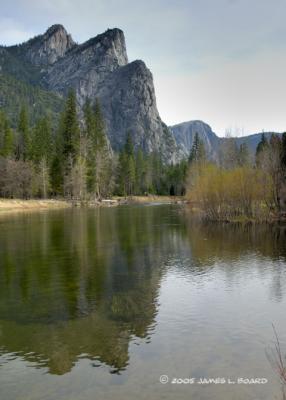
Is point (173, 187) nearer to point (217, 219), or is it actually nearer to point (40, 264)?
point (217, 219)

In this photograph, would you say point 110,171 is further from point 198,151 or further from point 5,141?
point 5,141

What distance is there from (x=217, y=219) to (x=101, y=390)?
48162mm

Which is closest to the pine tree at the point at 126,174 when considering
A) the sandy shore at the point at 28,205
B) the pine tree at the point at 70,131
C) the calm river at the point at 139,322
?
the pine tree at the point at 70,131

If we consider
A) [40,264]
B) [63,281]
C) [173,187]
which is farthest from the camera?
[173,187]

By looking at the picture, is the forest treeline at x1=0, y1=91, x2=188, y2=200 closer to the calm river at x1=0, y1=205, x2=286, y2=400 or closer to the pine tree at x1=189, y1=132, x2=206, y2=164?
the pine tree at x1=189, y1=132, x2=206, y2=164

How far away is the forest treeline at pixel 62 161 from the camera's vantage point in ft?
300

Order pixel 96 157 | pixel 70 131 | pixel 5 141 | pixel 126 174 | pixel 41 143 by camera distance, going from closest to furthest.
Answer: pixel 5 141 < pixel 41 143 < pixel 70 131 < pixel 96 157 < pixel 126 174

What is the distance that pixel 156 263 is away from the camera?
2564 centimetres

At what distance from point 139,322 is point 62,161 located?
95077mm

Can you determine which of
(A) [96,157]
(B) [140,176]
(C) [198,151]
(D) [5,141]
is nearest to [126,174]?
(B) [140,176]

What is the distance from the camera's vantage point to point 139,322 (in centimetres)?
1458

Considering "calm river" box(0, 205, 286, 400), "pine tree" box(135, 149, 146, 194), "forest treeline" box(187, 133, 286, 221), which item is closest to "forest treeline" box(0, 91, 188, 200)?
"pine tree" box(135, 149, 146, 194)

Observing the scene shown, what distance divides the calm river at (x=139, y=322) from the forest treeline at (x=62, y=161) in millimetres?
64508

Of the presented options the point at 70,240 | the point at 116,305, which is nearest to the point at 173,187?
the point at 70,240
